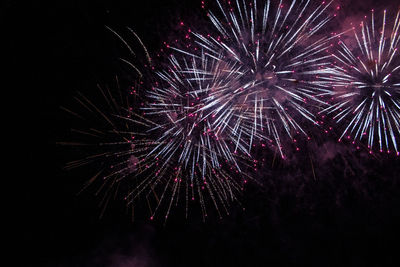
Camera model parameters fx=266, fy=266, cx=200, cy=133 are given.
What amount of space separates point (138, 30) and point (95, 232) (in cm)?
414

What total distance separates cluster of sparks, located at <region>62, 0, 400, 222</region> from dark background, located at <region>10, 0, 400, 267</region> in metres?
0.54

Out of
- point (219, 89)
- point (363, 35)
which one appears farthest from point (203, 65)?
point (363, 35)

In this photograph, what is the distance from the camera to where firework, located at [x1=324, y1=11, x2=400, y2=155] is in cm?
360

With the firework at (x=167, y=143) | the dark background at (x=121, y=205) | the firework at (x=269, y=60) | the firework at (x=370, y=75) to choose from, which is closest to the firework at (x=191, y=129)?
the firework at (x=167, y=143)

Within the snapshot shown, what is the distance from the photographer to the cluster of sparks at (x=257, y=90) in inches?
145

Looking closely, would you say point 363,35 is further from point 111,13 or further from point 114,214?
point 114,214

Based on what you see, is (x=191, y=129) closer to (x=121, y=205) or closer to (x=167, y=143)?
(x=167, y=143)

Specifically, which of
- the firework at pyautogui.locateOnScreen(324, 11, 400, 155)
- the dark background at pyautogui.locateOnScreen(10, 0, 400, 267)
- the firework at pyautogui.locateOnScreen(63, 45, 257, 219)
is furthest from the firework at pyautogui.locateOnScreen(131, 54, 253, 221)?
the firework at pyautogui.locateOnScreen(324, 11, 400, 155)

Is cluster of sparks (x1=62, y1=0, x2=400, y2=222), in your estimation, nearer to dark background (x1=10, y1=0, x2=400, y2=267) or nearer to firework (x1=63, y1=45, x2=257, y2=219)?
firework (x1=63, y1=45, x2=257, y2=219)

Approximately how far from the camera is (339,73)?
3.82m

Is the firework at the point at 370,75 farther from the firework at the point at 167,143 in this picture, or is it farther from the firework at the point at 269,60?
the firework at the point at 167,143

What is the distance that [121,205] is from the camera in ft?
17.4

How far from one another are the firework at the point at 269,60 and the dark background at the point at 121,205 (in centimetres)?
62

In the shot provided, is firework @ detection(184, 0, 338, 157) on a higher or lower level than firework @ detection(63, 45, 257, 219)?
higher
